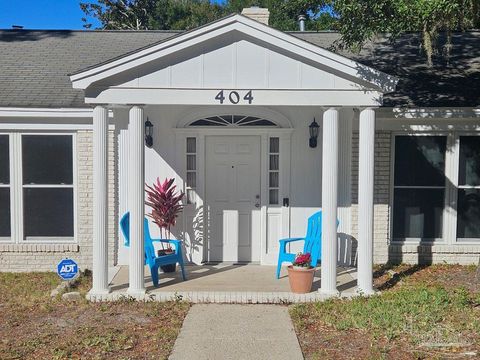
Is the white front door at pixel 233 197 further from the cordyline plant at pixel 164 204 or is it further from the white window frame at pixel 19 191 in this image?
the white window frame at pixel 19 191

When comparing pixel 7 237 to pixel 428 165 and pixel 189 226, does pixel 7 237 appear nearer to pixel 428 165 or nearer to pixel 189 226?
pixel 189 226

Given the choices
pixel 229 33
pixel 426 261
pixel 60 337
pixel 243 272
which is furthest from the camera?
pixel 426 261

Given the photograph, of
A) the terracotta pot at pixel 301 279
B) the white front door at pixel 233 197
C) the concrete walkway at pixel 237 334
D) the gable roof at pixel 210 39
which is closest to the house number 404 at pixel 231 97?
the gable roof at pixel 210 39

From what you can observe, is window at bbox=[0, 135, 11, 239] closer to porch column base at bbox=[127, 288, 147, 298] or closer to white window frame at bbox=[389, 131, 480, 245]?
porch column base at bbox=[127, 288, 147, 298]

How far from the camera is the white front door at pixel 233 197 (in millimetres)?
9633

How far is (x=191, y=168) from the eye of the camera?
966 centimetres

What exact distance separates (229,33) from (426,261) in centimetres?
534

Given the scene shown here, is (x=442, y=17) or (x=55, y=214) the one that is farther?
(x=55, y=214)

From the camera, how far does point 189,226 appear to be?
9680 mm

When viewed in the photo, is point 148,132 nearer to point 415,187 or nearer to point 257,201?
point 257,201

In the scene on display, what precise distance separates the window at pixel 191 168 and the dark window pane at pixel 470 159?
15.2 ft

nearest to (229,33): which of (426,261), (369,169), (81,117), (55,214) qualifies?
(369,169)

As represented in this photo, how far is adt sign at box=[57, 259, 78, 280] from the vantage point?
315 inches

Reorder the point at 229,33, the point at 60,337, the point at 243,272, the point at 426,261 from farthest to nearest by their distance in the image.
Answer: the point at 426,261
the point at 243,272
the point at 229,33
the point at 60,337
